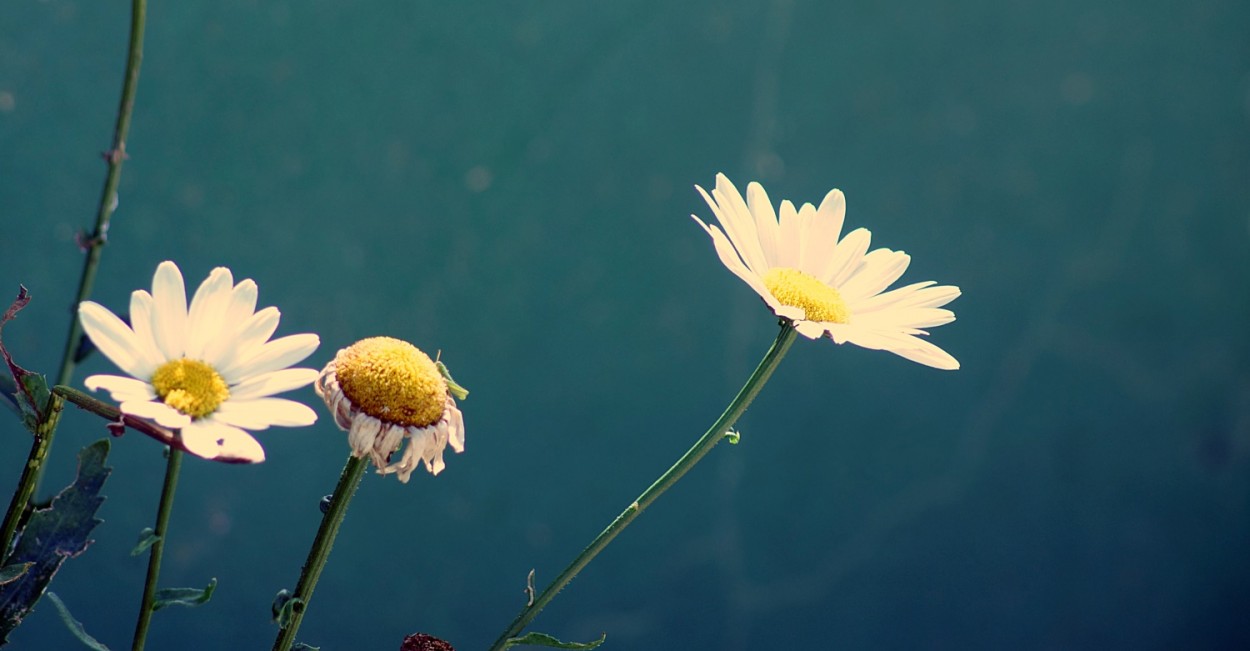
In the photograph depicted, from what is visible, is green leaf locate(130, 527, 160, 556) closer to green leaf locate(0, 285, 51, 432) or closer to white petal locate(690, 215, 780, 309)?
green leaf locate(0, 285, 51, 432)

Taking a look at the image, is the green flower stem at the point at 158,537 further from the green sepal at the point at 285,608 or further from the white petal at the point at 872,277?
the white petal at the point at 872,277

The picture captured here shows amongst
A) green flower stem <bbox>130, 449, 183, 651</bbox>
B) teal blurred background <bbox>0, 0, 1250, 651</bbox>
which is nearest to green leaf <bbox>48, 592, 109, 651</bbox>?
green flower stem <bbox>130, 449, 183, 651</bbox>

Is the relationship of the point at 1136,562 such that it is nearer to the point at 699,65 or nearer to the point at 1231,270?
the point at 1231,270

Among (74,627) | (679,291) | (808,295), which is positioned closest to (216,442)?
(74,627)

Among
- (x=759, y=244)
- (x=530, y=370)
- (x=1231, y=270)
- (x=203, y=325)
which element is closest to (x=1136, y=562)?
(x=1231, y=270)

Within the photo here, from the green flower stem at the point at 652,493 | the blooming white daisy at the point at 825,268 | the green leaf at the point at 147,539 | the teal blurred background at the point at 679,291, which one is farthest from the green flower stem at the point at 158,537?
the teal blurred background at the point at 679,291

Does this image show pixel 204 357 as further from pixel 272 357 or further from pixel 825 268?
pixel 825 268
